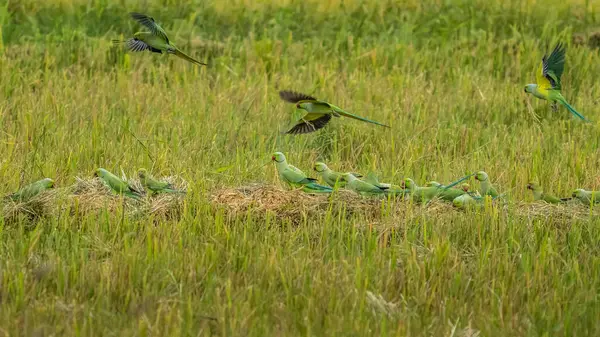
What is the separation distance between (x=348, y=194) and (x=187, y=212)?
2.45 ft

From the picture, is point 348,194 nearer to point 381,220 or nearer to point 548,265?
point 381,220

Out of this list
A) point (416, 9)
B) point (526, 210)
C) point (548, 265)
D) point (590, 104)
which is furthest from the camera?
point (416, 9)

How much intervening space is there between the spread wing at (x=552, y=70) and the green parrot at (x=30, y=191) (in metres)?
2.77

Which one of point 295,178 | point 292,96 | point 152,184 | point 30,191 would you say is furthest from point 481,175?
point 30,191

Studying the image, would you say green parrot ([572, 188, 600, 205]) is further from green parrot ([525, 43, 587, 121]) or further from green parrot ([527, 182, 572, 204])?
green parrot ([525, 43, 587, 121])

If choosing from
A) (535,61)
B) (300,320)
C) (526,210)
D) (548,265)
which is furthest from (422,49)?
(300,320)

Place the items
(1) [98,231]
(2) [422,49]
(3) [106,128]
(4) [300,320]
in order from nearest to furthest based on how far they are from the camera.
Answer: (4) [300,320] < (1) [98,231] < (3) [106,128] < (2) [422,49]

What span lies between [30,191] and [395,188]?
5.35ft

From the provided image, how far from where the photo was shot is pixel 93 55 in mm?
8641

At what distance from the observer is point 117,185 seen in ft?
16.5

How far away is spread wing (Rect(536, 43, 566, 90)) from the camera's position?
20.1 feet

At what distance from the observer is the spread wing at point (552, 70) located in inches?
241

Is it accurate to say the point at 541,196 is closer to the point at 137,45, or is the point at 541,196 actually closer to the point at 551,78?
the point at 551,78

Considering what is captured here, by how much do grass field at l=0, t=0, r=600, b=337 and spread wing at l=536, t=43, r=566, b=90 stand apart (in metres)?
0.41
